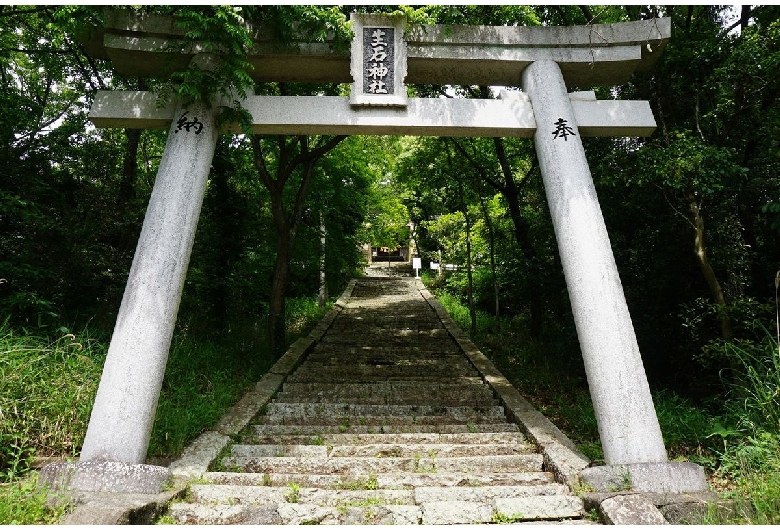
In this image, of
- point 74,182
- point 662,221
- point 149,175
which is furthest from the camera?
point 149,175

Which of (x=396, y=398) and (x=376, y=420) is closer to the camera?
(x=376, y=420)

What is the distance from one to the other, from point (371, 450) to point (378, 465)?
11.4 inches

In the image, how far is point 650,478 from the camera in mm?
3930

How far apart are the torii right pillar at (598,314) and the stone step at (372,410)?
191 centimetres

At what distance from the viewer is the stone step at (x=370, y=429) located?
540 centimetres

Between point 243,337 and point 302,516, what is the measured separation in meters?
5.72

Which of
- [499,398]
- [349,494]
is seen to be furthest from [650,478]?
[499,398]

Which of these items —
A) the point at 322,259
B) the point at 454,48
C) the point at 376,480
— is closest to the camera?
the point at 376,480

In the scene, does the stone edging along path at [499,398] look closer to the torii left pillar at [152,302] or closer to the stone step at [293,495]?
the stone step at [293,495]

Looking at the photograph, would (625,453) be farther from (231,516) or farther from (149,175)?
(149,175)

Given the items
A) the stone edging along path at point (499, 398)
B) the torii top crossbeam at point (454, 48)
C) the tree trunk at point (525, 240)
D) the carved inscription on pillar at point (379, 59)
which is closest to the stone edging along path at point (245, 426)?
the stone edging along path at point (499, 398)

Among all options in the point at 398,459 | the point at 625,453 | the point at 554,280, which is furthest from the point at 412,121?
the point at 554,280

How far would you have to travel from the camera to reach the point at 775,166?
247 inches

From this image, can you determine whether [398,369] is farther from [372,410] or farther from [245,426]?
[245,426]
